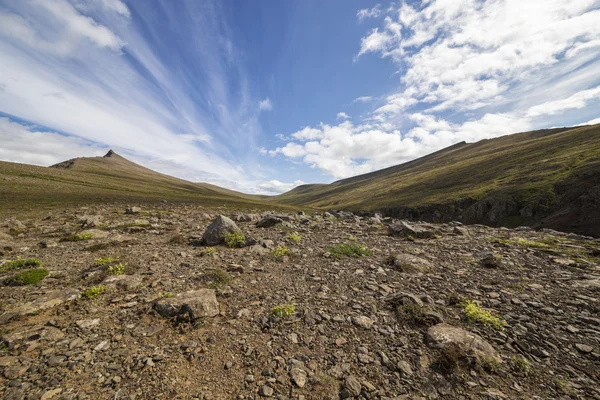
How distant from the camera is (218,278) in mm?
10070

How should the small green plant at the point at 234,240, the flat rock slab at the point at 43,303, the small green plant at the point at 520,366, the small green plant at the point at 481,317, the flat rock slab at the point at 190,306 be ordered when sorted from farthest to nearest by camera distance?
the small green plant at the point at 234,240 → the flat rock slab at the point at 190,306 → the small green plant at the point at 481,317 → the flat rock slab at the point at 43,303 → the small green plant at the point at 520,366

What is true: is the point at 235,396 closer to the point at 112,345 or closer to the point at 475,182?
the point at 112,345

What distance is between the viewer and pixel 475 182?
10144cm

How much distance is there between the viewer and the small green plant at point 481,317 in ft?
24.0

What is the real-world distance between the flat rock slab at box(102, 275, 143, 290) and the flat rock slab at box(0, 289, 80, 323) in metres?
0.97

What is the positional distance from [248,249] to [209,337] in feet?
25.0

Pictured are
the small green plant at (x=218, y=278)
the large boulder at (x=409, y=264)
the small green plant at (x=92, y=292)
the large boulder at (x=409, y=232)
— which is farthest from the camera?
the large boulder at (x=409, y=232)

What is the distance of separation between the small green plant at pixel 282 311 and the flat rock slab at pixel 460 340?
14.0ft

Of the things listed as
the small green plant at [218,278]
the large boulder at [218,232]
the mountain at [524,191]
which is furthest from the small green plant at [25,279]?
the mountain at [524,191]

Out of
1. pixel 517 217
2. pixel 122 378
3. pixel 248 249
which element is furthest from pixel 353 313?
pixel 517 217

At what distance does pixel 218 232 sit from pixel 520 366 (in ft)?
48.7

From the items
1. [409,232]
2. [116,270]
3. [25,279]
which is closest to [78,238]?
[25,279]

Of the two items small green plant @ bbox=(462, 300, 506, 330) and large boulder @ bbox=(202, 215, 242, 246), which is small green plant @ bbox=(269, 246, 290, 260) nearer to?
large boulder @ bbox=(202, 215, 242, 246)

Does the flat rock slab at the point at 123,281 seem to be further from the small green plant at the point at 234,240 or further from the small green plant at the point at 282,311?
the small green plant at the point at 282,311
